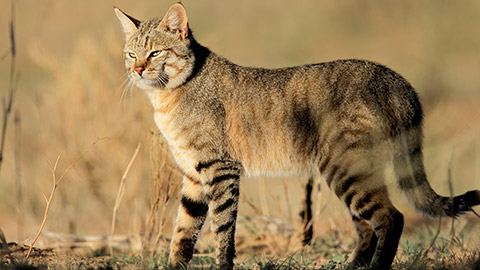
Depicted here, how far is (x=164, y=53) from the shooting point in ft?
16.1

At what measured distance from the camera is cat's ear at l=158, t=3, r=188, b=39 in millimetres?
4934

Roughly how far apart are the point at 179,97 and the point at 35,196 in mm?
4906

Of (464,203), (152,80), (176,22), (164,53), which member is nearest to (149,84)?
(152,80)

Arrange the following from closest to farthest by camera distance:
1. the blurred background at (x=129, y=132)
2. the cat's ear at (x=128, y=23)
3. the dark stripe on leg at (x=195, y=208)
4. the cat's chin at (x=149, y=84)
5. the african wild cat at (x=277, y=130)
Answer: the african wild cat at (x=277, y=130), the cat's chin at (x=149, y=84), the dark stripe on leg at (x=195, y=208), the cat's ear at (x=128, y=23), the blurred background at (x=129, y=132)

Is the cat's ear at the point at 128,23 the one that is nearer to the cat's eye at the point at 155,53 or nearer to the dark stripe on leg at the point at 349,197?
the cat's eye at the point at 155,53

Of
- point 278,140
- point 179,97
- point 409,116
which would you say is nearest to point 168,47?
point 179,97

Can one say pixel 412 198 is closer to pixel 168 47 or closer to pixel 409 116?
pixel 409 116

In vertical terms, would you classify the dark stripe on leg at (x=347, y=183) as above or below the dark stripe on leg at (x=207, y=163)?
above

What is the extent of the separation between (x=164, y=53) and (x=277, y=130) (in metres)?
1.18

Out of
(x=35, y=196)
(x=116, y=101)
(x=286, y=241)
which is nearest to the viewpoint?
(x=286, y=241)

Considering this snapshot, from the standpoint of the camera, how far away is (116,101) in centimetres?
773

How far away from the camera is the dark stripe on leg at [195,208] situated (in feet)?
16.4

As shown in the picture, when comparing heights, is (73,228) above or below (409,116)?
below

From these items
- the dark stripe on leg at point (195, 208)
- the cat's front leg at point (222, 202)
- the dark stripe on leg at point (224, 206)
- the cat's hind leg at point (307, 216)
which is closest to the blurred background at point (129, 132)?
the cat's hind leg at point (307, 216)
